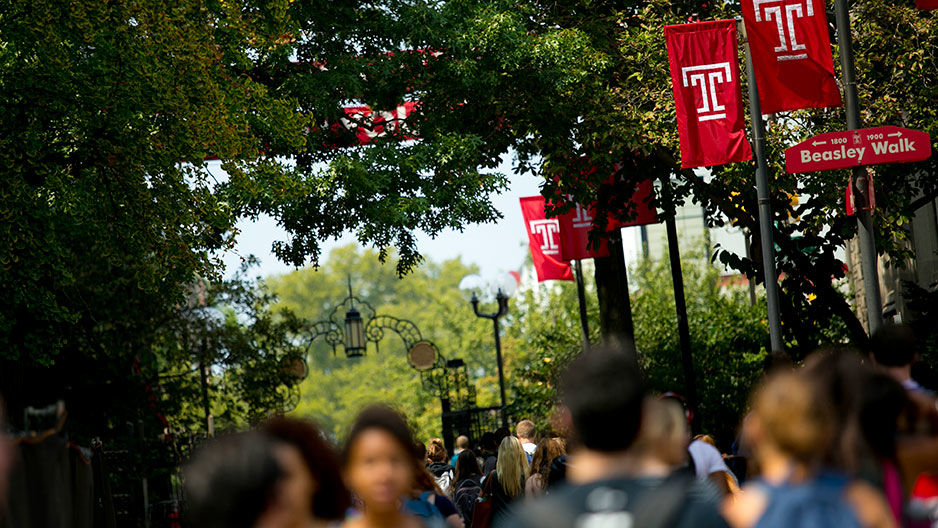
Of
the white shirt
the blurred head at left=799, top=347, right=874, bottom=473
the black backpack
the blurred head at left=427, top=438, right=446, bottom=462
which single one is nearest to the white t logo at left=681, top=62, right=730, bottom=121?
the blurred head at left=427, top=438, right=446, bottom=462

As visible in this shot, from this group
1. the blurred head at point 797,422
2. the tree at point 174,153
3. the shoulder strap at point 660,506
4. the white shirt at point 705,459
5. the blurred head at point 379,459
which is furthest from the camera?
the tree at point 174,153

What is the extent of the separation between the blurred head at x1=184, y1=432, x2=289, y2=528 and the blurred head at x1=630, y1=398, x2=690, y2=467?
3.67 ft

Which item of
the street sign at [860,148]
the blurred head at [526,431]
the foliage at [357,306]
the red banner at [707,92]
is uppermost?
the red banner at [707,92]

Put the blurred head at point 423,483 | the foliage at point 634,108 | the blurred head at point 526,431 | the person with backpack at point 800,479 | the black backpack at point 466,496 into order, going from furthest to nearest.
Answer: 1. the foliage at point 634,108
2. the blurred head at point 526,431
3. the black backpack at point 466,496
4. the blurred head at point 423,483
5. the person with backpack at point 800,479

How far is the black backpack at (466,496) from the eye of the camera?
1271 cm

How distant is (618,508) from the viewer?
3.71 meters

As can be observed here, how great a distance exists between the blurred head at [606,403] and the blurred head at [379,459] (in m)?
1.21

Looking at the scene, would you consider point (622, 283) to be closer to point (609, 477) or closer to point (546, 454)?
point (546, 454)

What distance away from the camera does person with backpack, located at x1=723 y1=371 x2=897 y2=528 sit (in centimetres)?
381

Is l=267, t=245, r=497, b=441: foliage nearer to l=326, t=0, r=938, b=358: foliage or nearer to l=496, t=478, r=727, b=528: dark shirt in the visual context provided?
l=326, t=0, r=938, b=358: foliage

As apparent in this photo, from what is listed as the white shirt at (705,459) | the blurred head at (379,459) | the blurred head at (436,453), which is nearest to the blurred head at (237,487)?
the blurred head at (379,459)

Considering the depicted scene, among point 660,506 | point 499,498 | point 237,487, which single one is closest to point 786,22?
point 499,498

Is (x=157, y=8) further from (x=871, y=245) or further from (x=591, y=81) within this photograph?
(x=871, y=245)

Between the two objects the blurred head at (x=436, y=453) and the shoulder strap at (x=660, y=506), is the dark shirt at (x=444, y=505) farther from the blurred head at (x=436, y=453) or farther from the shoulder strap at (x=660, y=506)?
the blurred head at (x=436, y=453)
